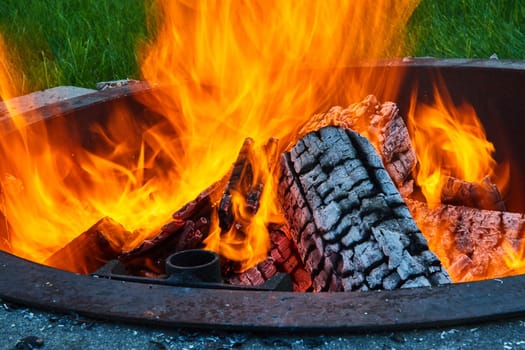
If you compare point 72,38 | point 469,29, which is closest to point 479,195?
point 469,29

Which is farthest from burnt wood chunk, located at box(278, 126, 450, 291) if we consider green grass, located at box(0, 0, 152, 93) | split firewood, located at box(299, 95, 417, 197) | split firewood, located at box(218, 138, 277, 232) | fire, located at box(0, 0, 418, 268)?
green grass, located at box(0, 0, 152, 93)

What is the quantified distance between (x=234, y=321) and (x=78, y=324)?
33cm

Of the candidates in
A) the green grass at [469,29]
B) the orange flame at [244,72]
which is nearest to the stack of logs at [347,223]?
the orange flame at [244,72]

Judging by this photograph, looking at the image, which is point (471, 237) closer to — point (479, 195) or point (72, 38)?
point (479, 195)

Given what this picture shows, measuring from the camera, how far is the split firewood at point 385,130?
111 inches

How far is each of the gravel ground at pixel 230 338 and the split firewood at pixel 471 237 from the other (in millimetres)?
1057

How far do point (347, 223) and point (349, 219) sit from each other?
15 millimetres

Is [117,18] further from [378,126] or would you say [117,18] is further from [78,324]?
[78,324]

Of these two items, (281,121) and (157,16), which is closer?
(281,121)

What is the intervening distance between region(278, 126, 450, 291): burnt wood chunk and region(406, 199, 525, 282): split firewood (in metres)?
0.47

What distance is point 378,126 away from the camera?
2.84 meters

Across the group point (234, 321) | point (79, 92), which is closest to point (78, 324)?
point (234, 321)

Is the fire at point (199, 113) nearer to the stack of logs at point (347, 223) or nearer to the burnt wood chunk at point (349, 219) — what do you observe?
the stack of logs at point (347, 223)

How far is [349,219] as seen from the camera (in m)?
2.04
